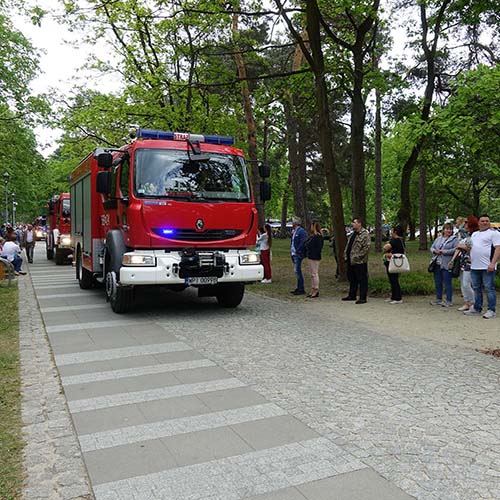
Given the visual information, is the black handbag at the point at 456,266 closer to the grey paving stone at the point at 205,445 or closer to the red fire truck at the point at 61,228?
the grey paving stone at the point at 205,445

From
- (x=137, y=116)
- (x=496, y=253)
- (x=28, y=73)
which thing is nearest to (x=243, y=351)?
(x=496, y=253)

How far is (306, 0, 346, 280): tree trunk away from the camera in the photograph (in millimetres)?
13547

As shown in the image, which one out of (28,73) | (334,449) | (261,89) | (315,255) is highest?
(28,73)

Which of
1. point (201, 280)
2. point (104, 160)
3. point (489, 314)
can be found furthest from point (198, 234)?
point (489, 314)

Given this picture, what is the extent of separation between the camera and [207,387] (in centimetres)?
534

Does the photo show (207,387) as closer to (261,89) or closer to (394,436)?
(394,436)

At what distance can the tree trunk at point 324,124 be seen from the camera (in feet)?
44.4

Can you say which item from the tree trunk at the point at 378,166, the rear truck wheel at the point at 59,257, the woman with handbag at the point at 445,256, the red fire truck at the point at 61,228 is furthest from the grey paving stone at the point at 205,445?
the tree trunk at the point at 378,166

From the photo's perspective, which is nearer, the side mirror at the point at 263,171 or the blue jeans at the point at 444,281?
the side mirror at the point at 263,171

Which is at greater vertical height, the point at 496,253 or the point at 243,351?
the point at 496,253

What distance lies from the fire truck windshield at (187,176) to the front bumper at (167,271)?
3.38ft

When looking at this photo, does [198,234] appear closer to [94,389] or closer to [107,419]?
[94,389]

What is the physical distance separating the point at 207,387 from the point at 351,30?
1541 cm

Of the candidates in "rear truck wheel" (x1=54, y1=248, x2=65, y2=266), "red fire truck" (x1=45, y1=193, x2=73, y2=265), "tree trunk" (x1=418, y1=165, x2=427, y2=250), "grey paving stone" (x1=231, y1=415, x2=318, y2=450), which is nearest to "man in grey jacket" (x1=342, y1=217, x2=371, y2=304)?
"grey paving stone" (x1=231, y1=415, x2=318, y2=450)
